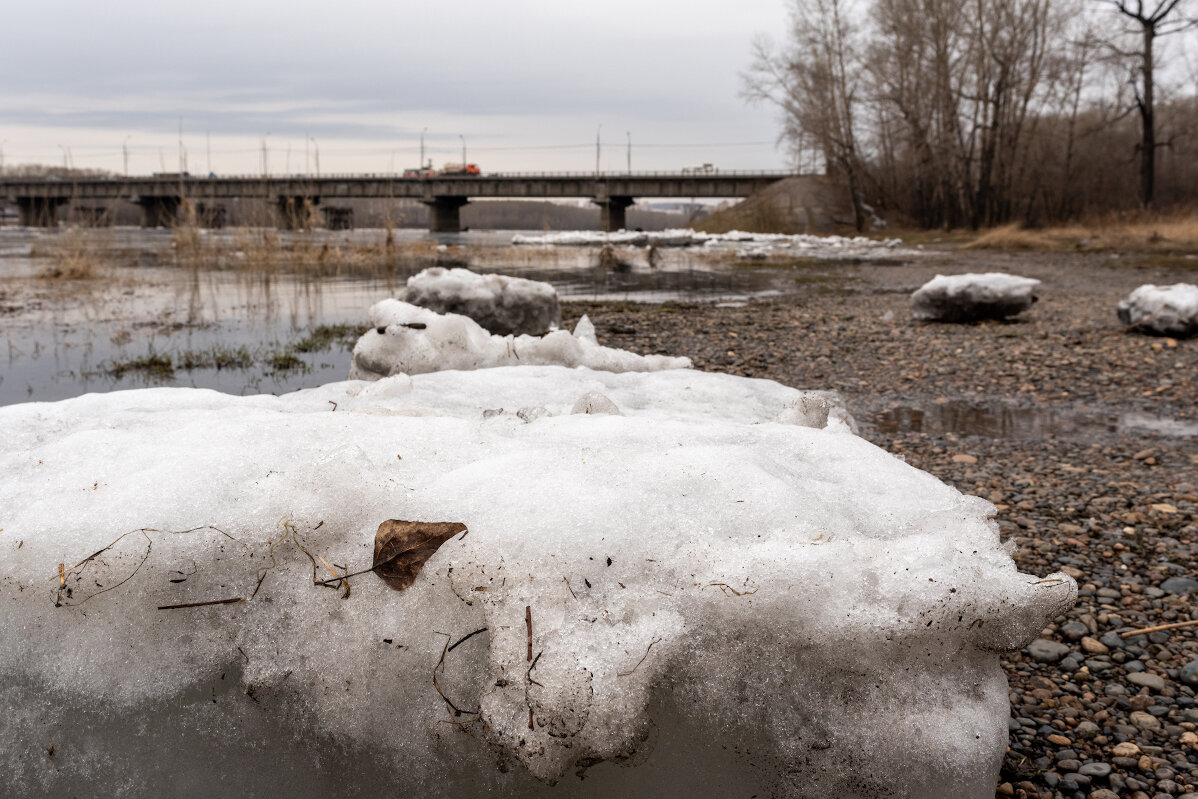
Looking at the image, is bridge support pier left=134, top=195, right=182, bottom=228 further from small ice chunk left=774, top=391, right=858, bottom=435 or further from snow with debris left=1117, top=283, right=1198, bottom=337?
small ice chunk left=774, top=391, right=858, bottom=435

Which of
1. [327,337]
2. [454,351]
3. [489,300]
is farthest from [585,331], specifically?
[327,337]

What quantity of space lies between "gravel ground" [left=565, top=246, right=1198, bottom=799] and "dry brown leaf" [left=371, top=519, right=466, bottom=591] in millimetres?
1207

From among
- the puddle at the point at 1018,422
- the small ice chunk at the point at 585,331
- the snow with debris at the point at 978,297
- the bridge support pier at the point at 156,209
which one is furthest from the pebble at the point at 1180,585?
the bridge support pier at the point at 156,209

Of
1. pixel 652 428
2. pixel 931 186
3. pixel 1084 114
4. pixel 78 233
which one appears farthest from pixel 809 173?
pixel 652 428

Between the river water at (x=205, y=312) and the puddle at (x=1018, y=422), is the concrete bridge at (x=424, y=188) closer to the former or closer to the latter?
the river water at (x=205, y=312)

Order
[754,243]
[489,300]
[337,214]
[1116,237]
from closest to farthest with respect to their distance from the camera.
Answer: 1. [489,300]
2. [1116,237]
3. [754,243]
4. [337,214]

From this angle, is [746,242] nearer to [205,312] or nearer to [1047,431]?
[205,312]

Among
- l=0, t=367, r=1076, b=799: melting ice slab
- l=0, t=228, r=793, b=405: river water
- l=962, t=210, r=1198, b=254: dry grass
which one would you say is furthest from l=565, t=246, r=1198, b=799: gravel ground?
l=962, t=210, r=1198, b=254: dry grass

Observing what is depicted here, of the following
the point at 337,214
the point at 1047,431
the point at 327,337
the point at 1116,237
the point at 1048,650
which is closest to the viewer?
the point at 1048,650

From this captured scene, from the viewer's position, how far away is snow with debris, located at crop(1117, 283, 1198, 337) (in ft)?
20.8

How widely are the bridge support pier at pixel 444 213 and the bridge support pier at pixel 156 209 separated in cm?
1708

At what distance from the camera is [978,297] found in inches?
305

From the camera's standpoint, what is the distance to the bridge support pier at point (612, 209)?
55.0 metres

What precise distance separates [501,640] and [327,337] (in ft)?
19.6
